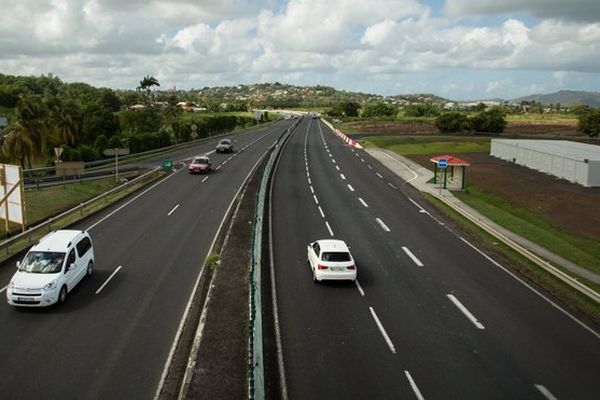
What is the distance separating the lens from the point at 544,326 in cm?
1712

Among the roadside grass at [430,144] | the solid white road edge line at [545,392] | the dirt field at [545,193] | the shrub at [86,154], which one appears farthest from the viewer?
the roadside grass at [430,144]

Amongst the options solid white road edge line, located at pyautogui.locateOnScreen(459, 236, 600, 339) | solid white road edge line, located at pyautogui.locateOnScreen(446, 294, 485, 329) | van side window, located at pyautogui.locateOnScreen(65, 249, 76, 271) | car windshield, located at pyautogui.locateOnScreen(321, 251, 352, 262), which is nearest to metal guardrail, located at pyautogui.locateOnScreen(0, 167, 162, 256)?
van side window, located at pyautogui.locateOnScreen(65, 249, 76, 271)

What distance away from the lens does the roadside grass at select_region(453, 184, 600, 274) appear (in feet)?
86.6

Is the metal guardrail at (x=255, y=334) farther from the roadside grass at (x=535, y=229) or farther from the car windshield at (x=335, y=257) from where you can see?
the roadside grass at (x=535, y=229)

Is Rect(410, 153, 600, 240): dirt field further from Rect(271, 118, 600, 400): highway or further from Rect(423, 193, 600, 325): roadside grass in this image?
Rect(271, 118, 600, 400): highway

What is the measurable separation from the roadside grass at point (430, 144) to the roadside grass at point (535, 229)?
30893 millimetres

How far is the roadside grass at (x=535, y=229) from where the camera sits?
2639cm

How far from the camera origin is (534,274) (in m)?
22.4

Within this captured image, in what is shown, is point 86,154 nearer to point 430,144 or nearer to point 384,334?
point 384,334

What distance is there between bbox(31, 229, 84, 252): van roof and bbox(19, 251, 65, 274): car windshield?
0.73ft

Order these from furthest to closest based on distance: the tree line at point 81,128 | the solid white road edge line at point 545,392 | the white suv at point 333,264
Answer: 1. the tree line at point 81,128
2. the white suv at point 333,264
3. the solid white road edge line at point 545,392

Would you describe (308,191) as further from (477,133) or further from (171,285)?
(477,133)

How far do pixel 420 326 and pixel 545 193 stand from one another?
1269 inches

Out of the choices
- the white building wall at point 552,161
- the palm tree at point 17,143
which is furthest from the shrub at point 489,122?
the palm tree at point 17,143
